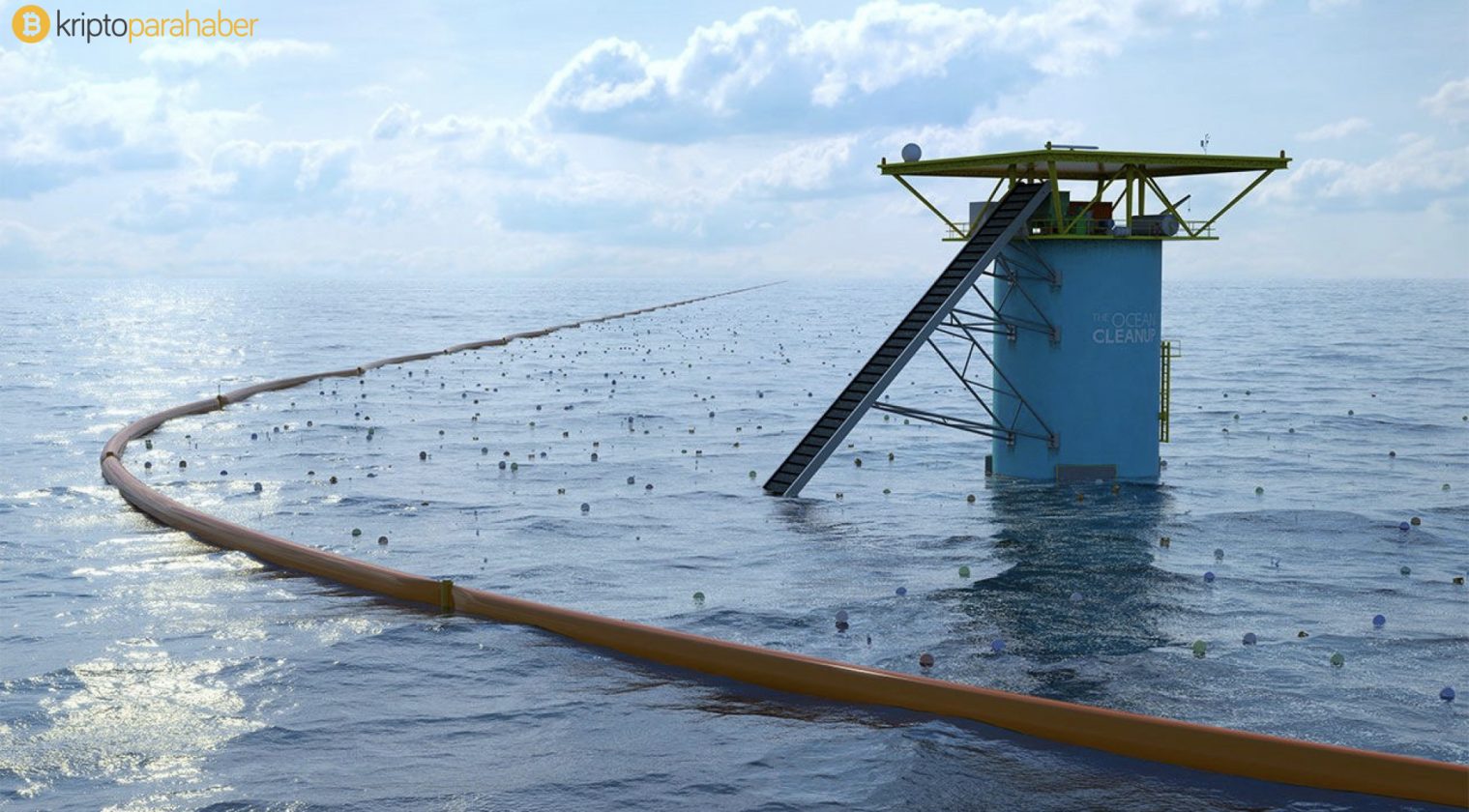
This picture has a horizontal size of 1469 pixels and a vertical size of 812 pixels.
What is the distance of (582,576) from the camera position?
91.4 feet

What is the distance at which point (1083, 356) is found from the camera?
3534 centimetres

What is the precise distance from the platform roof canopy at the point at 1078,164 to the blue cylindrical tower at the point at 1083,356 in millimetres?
1916

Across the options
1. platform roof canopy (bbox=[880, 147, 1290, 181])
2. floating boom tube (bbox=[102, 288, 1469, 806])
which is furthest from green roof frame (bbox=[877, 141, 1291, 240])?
floating boom tube (bbox=[102, 288, 1469, 806])

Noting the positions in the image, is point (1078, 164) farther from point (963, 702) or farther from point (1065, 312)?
point (963, 702)

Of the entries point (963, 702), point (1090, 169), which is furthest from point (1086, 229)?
point (963, 702)

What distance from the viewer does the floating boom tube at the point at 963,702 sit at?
15727 millimetres

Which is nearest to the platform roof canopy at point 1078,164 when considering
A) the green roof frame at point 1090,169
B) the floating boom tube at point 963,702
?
the green roof frame at point 1090,169

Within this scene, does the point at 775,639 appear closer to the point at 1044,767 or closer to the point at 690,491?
the point at 1044,767

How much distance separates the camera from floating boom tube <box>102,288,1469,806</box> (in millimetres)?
15727

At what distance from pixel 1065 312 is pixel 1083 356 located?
47.4 inches

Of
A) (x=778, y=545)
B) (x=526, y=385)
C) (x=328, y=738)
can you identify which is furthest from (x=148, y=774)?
(x=526, y=385)

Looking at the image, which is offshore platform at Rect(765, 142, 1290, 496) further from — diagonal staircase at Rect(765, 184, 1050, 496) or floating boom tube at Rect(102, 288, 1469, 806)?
floating boom tube at Rect(102, 288, 1469, 806)

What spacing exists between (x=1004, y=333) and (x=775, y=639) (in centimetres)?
1643

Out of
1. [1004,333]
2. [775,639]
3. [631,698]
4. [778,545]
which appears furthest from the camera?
[1004,333]
